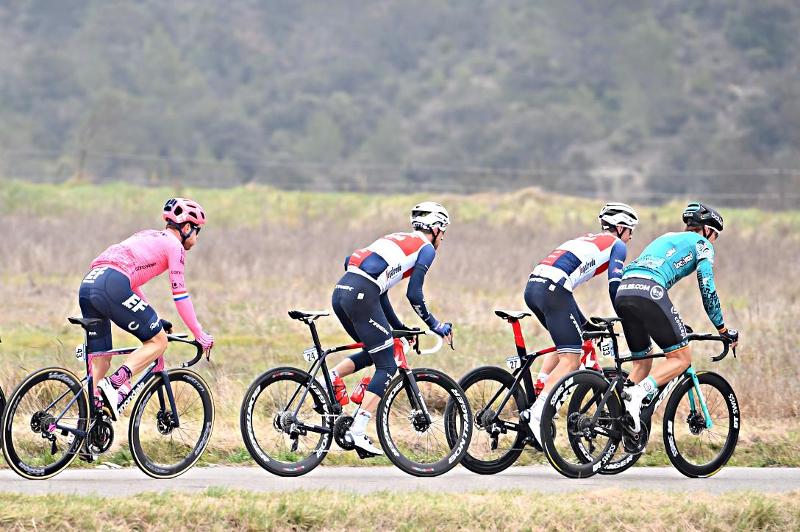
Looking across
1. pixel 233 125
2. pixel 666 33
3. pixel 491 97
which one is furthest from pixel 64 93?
pixel 666 33

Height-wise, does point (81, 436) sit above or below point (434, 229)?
below

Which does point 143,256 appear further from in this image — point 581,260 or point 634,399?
point 634,399

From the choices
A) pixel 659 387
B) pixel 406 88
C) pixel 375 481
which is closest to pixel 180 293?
pixel 375 481

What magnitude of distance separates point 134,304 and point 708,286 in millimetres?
4305

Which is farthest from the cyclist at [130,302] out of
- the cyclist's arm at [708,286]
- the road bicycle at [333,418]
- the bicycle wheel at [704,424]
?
the cyclist's arm at [708,286]

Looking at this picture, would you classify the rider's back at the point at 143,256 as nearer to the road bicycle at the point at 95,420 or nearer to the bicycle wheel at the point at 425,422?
the road bicycle at the point at 95,420

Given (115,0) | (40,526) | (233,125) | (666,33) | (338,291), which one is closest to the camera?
(40,526)

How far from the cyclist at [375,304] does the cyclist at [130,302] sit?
1.13 metres

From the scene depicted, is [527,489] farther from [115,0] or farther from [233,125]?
[115,0]

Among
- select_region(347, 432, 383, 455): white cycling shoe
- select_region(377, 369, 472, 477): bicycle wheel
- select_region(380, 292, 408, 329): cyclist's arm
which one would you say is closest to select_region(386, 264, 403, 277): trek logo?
select_region(380, 292, 408, 329): cyclist's arm

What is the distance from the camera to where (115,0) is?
99.7 m

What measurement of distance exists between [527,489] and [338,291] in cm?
206

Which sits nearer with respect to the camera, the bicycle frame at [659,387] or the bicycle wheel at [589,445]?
the bicycle frame at [659,387]

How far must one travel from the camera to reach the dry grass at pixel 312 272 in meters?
17.6
